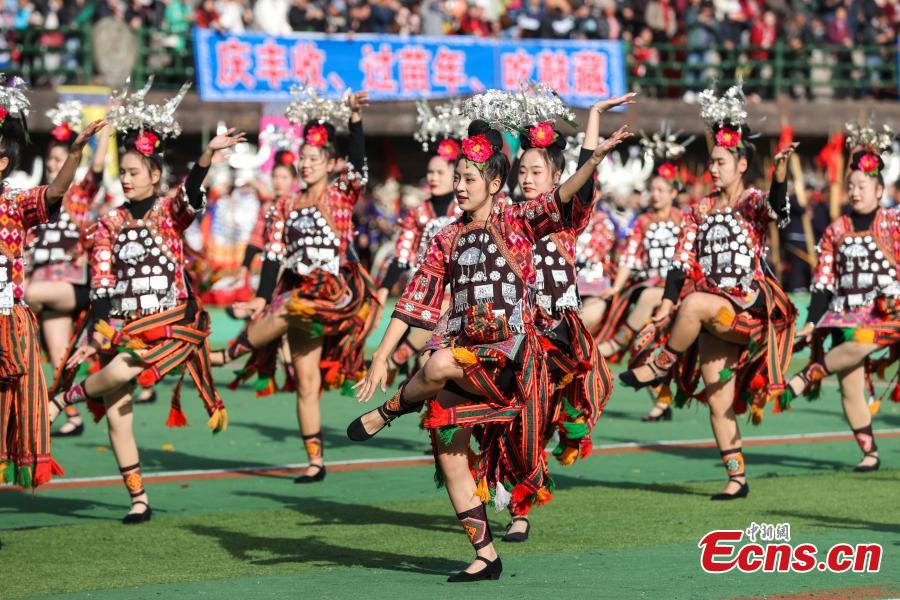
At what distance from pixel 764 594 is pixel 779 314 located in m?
2.98

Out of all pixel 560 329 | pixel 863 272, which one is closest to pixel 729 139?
pixel 863 272

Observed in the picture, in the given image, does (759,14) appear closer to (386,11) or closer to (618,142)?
(386,11)

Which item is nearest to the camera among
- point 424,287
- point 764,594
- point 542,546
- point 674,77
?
point 764,594

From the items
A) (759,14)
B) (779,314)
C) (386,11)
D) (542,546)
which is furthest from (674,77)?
(542,546)

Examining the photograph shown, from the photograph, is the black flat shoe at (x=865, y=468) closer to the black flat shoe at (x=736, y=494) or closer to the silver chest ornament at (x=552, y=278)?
the black flat shoe at (x=736, y=494)

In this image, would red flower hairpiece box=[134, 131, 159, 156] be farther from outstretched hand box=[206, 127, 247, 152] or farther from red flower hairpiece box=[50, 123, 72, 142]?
red flower hairpiece box=[50, 123, 72, 142]

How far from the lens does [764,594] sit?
5.93 metres

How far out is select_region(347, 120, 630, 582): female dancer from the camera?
6289 millimetres

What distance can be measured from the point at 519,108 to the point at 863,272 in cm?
317

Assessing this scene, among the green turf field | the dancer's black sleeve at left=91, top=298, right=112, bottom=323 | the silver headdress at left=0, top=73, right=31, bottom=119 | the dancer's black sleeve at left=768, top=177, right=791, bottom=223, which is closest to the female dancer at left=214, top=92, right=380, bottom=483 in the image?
the green turf field

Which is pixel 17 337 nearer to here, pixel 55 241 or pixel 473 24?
pixel 55 241

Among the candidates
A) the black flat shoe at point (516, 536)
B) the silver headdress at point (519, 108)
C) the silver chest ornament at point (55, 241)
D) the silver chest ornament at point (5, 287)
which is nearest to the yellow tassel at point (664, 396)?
the black flat shoe at point (516, 536)

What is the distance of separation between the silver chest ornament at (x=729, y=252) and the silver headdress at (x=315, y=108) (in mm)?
2433

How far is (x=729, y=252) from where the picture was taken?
8516 mm
